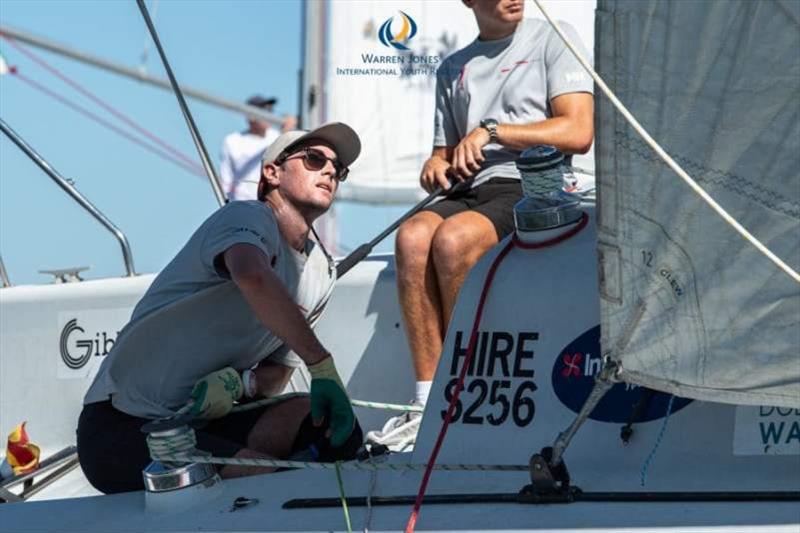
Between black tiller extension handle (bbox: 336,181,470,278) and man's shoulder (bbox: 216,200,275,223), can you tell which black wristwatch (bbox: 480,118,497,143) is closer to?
black tiller extension handle (bbox: 336,181,470,278)

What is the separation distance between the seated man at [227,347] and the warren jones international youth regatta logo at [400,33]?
1.89 m

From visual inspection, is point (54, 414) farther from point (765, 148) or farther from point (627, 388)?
point (765, 148)

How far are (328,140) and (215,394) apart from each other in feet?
2.29

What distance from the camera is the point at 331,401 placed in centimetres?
274

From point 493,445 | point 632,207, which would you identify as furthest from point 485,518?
point 632,207

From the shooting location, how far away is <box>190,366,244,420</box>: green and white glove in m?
2.88

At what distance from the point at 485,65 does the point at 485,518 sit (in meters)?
1.64

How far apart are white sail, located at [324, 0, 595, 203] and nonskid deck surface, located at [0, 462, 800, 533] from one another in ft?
8.19

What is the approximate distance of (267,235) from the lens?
2873mm

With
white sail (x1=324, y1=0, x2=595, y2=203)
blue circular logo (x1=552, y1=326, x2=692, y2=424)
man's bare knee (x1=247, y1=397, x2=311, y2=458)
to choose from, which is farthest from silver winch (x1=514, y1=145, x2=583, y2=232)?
white sail (x1=324, y1=0, x2=595, y2=203)

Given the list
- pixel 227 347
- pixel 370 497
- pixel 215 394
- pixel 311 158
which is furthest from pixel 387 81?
pixel 370 497

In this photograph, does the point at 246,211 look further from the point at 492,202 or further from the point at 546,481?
the point at 546,481

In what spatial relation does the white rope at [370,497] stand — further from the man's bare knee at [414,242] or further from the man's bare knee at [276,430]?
the man's bare knee at [414,242]

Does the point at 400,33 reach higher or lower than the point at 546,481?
higher
